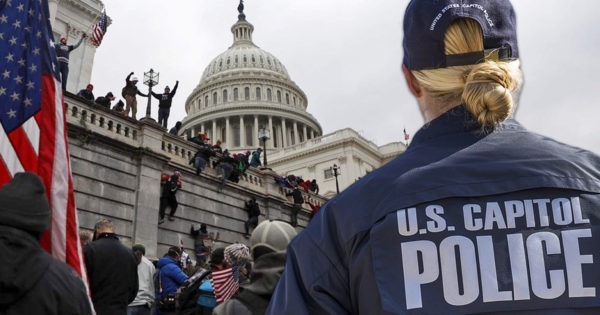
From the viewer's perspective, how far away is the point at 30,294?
324cm

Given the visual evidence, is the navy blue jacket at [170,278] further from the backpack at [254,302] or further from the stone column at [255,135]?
the stone column at [255,135]

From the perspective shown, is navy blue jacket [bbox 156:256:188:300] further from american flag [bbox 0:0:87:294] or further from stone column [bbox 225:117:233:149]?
stone column [bbox 225:117:233:149]

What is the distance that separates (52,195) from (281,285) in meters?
3.70

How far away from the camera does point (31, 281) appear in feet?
10.6

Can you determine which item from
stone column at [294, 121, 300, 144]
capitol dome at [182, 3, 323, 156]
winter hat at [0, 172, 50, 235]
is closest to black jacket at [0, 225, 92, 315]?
winter hat at [0, 172, 50, 235]

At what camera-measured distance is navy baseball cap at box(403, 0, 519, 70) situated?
1.67 m

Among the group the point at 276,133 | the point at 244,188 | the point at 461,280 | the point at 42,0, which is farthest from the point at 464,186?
the point at 276,133

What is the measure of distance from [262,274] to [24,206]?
68.6 inches

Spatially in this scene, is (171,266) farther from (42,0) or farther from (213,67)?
(213,67)

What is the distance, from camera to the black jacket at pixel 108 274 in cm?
632

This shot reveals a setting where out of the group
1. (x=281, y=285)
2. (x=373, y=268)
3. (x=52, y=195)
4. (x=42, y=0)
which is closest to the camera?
(x=373, y=268)

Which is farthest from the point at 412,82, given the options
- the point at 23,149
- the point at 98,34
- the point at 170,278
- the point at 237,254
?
the point at 98,34

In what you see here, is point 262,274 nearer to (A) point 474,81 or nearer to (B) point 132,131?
(A) point 474,81

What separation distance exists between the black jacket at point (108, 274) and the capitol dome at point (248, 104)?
7454 cm
